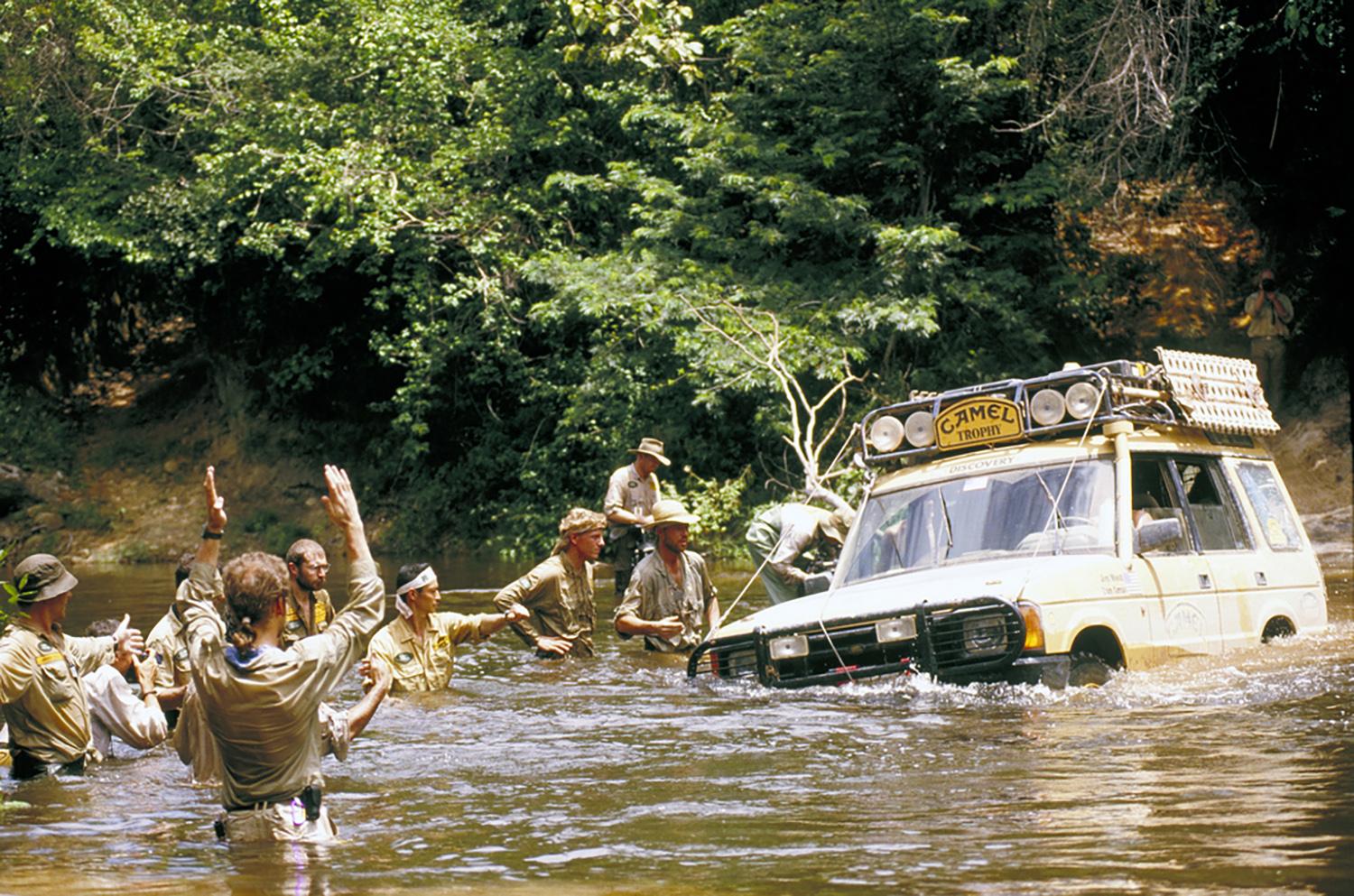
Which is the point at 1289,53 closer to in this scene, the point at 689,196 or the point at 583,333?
the point at 689,196

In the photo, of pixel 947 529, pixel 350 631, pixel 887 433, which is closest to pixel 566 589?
pixel 887 433

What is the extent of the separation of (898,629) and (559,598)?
3557mm

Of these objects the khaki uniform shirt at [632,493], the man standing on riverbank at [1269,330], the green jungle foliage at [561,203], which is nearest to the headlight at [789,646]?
the khaki uniform shirt at [632,493]

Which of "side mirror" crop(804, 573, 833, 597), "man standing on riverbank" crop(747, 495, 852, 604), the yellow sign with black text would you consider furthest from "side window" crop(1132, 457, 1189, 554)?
"man standing on riverbank" crop(747, 495, 852, 604)

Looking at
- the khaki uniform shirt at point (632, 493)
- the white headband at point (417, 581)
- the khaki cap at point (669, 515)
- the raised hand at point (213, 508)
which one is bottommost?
the white headband at point (417, 581)

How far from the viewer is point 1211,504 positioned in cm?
1120

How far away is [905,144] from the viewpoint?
23.1m

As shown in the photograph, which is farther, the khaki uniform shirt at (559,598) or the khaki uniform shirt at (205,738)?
the khaki uniform shirt at (559,598)

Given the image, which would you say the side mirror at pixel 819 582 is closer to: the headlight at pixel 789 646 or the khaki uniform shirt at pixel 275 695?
the headlight at pixel 789 646

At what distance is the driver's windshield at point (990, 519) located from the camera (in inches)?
398

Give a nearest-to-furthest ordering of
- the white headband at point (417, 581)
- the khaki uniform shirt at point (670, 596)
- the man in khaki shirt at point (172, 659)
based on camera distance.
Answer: the man in khaki shirt at point (172, 659) → the white headband at point (417, 581) → the khaki uniform shirt at point (670, 596)

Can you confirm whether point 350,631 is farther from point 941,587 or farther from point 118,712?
point 941,587

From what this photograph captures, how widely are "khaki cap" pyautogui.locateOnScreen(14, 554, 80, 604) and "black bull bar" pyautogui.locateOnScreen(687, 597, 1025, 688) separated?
3968 millimetres

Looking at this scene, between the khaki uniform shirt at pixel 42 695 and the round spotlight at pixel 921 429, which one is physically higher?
the round spotlight at pixel 921 429
